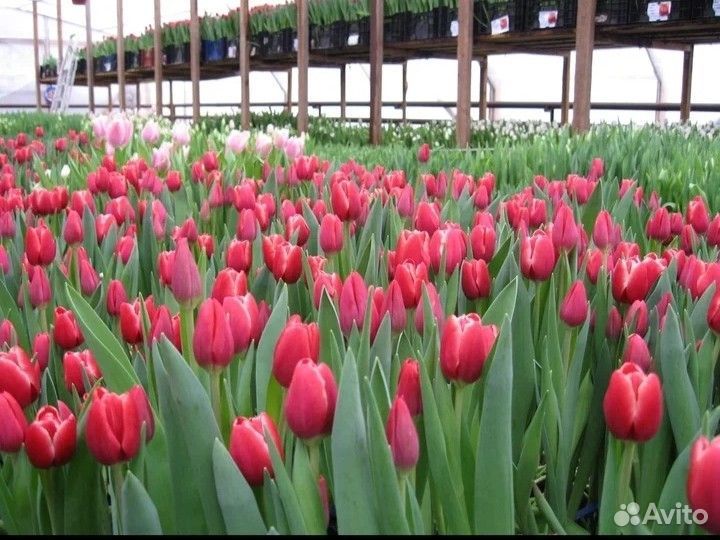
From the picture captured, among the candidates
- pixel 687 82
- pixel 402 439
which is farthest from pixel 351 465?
pixel 687 82

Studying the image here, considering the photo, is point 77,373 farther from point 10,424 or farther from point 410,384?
point 410,384

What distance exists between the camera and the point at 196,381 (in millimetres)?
423

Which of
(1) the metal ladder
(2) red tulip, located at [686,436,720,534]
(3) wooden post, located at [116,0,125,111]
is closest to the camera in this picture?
(2) red tulip, located at [686,436,720,534]

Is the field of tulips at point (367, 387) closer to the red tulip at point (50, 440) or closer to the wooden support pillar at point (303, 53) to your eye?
the red tulip at point (50, 440)

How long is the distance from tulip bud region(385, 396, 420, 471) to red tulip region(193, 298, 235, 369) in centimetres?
13

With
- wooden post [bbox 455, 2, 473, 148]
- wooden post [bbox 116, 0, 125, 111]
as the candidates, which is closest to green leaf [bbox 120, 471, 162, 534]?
wooden post [bbox 455, 2, 473, 148]

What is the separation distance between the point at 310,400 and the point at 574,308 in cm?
30

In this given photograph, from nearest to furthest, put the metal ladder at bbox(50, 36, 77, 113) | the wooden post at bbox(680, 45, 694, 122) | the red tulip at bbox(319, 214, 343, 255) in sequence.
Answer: the red tulip at bbox(319, 214, 343, 255) → the wooden post at bbox(680, 45, 694, 122) → the metal ladder at bbox(50, 36, 77, 113)

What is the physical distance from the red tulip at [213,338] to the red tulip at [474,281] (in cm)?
26

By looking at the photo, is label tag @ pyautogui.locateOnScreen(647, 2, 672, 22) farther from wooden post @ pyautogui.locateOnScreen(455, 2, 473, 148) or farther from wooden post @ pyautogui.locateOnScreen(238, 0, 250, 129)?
wooden post @ pyautogui.locateOnScreen(238, 0, 250, 129)

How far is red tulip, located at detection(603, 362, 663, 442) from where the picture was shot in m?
0.43

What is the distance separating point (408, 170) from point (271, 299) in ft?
4.29

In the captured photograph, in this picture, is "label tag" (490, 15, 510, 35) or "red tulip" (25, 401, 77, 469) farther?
"label tag" (490, 15, 510, 35)

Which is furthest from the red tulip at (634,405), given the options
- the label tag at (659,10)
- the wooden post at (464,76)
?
the label tag at (659,10)
